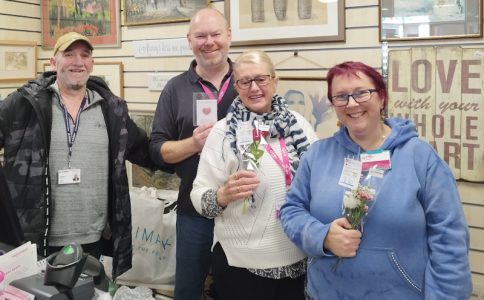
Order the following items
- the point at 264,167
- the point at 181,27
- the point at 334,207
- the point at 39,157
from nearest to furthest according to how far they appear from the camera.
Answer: the point at 334,207 < the point at 264,167 < the point at 39,157 < the point at 181,27

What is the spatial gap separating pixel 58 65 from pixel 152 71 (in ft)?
4.04

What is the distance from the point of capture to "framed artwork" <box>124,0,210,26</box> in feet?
10.9

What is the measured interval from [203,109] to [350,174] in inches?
33.5

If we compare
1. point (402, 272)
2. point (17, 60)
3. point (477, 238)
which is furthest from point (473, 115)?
point (17, 60)

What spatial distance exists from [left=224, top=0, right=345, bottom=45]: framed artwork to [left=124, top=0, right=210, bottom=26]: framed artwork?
32 cm

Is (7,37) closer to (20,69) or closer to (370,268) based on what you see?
(20,69)

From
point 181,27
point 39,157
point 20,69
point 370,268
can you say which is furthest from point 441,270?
point 20,69

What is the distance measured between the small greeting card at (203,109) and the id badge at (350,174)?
78 centimetres

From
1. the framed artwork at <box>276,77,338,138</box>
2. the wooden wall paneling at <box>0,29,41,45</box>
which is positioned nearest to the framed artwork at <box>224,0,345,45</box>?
the framed artwork at <box>276,77,338,138</box>

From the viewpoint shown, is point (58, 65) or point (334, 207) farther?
point (58, 65)

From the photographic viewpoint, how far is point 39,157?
7.36ft

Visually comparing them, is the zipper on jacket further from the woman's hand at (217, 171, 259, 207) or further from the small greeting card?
the small greeting card

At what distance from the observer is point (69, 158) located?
233 cm

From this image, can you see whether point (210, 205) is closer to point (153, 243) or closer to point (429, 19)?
point (153, 243)
